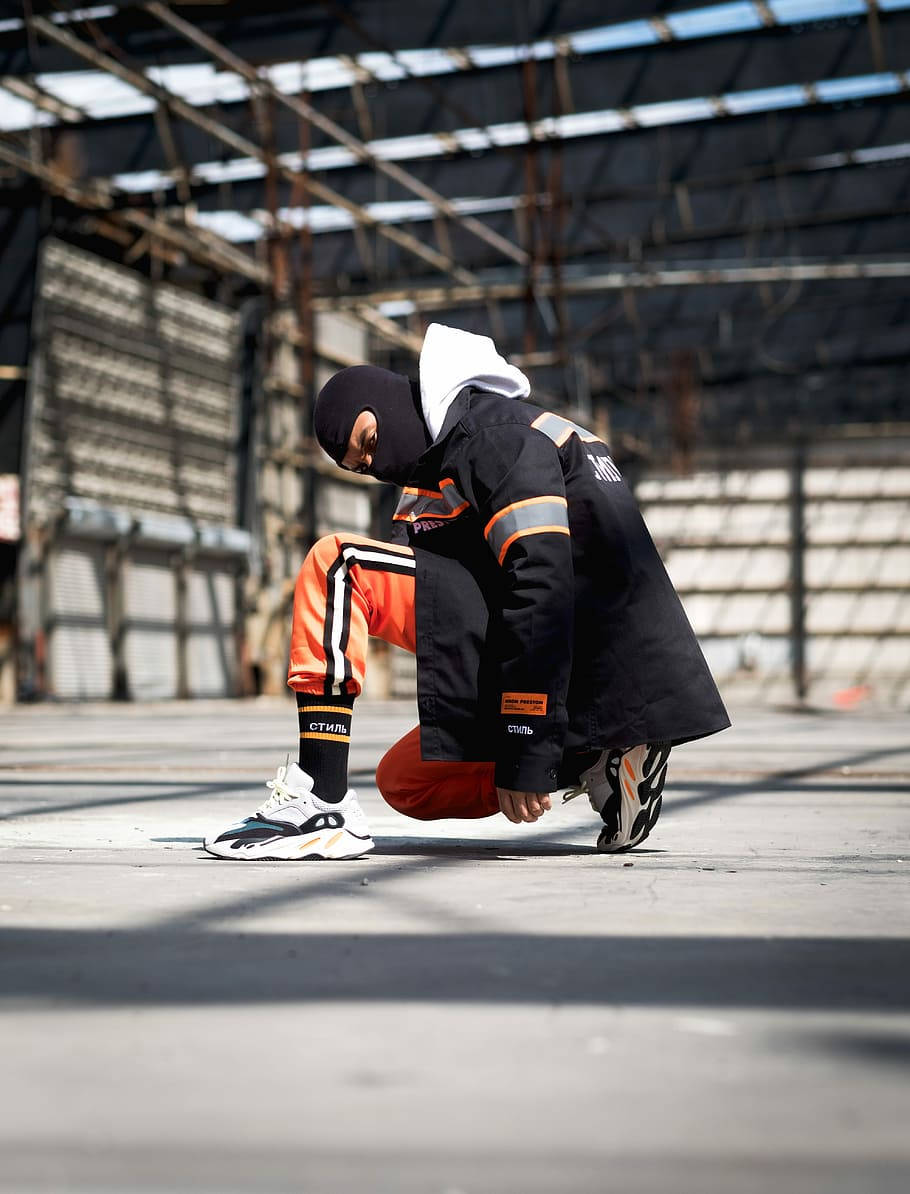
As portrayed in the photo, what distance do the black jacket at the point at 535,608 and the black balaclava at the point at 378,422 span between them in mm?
58

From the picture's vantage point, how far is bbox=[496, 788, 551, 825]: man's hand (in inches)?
113

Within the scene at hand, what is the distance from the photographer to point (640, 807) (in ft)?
10.5

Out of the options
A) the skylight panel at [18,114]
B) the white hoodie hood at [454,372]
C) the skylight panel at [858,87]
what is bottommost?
the white hoodie hood at [454,372]

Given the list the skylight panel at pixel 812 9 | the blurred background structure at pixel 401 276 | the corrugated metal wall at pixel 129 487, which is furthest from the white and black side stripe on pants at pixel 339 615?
the corrugated metal wall at pixel 129 487

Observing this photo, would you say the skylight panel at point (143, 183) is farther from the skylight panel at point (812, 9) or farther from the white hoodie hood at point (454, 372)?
the white hoodie hood at point (454, 372)

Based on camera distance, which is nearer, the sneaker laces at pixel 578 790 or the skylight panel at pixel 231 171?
the sneaker laces at pixel 578 790

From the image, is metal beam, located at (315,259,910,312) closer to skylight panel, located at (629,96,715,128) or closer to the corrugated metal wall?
skylight panel, located at (629,96,715,128)

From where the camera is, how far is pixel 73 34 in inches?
637

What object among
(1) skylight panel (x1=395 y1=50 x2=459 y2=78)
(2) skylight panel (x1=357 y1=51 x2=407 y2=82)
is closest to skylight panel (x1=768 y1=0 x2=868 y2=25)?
(1) skylight panel (x1=395 y1=50 x2=459 y2=78)

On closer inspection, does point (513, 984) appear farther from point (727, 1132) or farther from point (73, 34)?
point (73, 34)

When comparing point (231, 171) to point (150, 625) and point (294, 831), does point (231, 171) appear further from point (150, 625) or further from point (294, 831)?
point (294, 831)

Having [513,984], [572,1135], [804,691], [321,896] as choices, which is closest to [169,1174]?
[572,1135]

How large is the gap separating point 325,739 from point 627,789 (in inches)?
24.3

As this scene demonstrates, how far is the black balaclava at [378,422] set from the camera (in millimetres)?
3115
